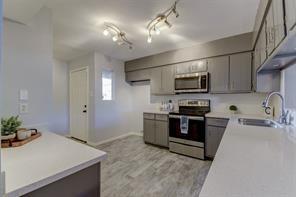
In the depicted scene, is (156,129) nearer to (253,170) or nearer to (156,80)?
(156,80)

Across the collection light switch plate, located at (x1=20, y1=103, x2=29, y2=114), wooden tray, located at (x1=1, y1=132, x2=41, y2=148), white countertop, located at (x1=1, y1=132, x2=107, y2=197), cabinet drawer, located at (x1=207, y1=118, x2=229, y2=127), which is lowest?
cabinet drawer, located at (x1=207, y1=118, x2=229, y2=127)

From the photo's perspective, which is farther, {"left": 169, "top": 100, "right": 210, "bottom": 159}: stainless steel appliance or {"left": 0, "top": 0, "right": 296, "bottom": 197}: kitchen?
{"left": 169, "top": 100, "right": 210, "bottom": 159}: stainless steel appliance

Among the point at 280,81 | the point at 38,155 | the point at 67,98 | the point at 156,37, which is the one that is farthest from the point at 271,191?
the point at 67,98

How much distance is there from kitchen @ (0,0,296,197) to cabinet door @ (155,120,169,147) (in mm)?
24

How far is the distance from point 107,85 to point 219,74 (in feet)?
9.35

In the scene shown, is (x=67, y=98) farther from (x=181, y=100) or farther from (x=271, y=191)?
(x=271, y=191)

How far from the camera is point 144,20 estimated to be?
7.27ft

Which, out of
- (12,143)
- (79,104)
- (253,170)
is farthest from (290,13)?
(79,104)

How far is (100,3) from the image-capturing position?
1.83m

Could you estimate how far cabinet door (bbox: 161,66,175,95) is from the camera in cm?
366

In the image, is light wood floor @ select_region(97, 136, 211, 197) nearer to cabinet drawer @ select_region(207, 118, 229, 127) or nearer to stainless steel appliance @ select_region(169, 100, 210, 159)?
stainless steel appliance @ select_region(169, 100, 210, 159)

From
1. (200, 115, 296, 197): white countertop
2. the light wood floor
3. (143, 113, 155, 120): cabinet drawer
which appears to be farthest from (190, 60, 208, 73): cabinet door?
(200, 115, 296, 197): white countertop

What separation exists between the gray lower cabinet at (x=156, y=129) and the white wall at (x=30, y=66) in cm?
234

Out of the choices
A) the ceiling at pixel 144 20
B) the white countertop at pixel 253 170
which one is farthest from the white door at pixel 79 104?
the white countertop at pixel 253 170
